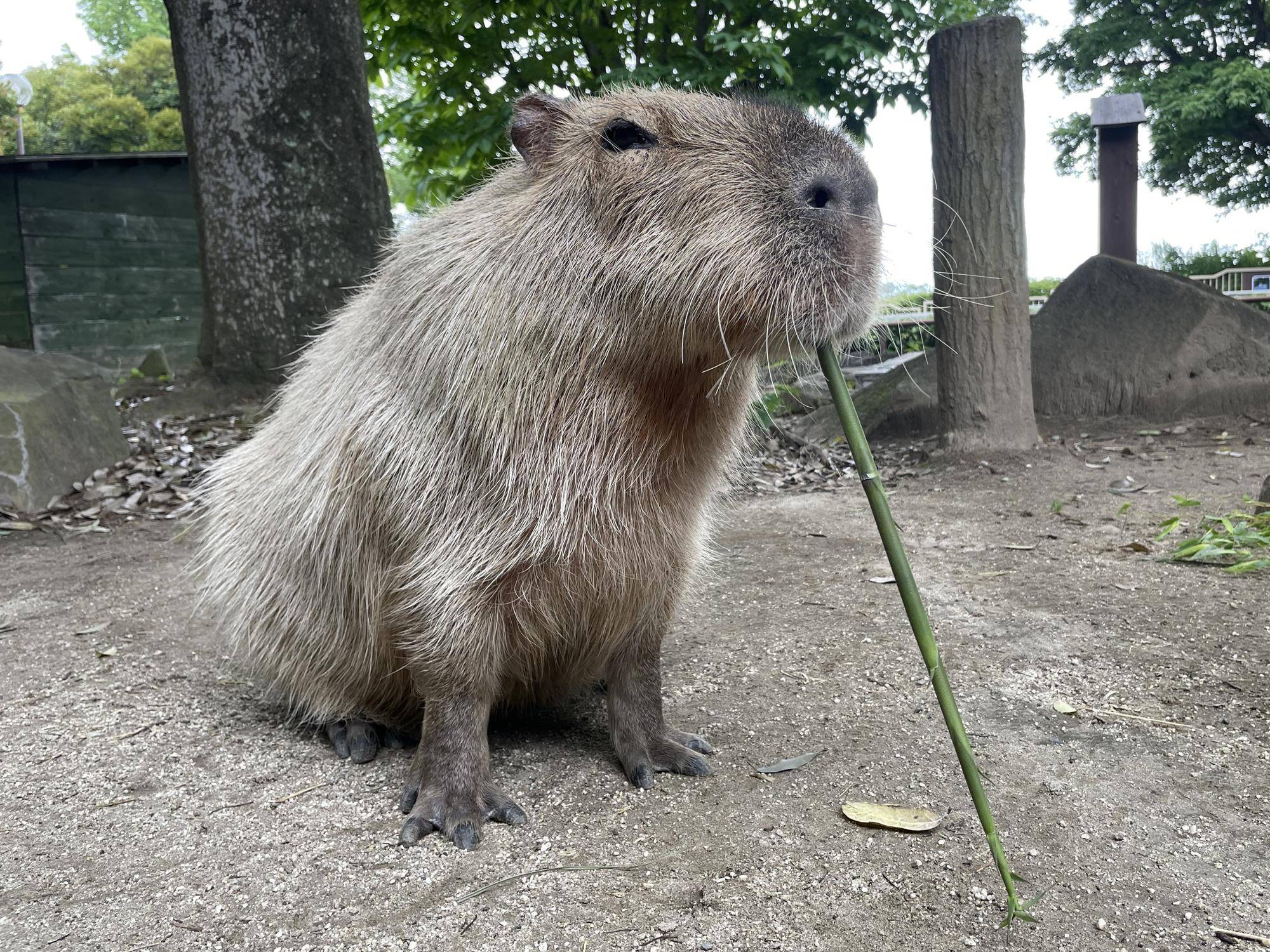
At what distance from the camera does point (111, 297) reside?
45.3ft

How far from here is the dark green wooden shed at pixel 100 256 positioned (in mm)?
13000

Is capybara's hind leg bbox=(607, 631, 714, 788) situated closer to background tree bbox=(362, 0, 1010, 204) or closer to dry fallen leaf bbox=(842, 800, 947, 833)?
dry fallen leaf bbox=(842, 800, 947, 833)

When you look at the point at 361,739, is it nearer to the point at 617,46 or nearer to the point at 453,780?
the point at 453,780

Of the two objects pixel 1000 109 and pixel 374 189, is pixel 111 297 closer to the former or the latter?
pixel 374 189

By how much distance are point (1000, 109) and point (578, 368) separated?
195 inches

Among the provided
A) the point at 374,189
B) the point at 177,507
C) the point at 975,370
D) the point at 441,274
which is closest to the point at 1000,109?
the point at 975,370

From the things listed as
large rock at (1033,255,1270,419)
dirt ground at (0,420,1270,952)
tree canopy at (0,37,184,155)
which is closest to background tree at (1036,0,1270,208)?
large rock at (1033,255,1270,419)

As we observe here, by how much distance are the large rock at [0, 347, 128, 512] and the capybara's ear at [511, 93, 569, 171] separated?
4.01 metres

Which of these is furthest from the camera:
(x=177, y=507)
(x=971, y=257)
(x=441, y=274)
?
(x=971, y=257)

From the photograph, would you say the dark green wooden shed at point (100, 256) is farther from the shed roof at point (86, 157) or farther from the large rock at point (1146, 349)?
the large rock at point (1146, 349)

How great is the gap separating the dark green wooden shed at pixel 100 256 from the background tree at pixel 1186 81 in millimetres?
16175

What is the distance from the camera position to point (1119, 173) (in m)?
9.25

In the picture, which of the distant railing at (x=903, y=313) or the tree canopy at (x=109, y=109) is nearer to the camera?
the distant railing at (x=903, y=313)

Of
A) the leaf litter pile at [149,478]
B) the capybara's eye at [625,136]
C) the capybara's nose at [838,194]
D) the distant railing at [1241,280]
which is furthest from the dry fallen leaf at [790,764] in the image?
the distant railing at [1241,280]
